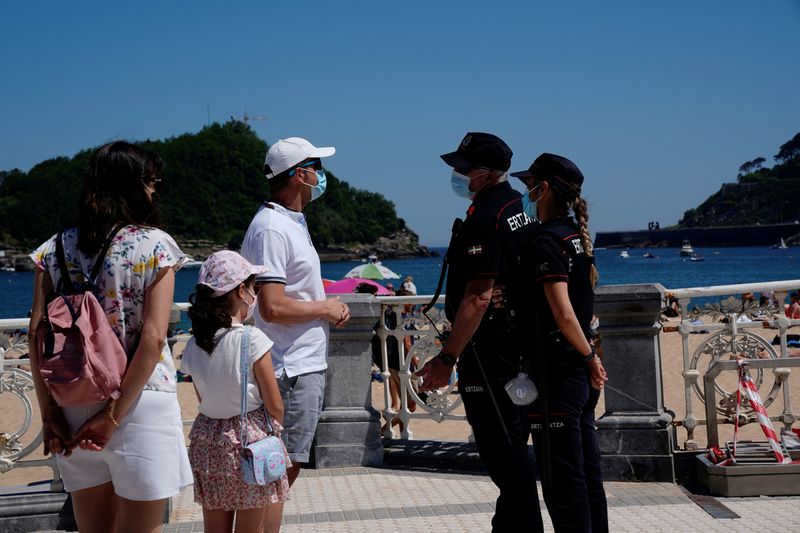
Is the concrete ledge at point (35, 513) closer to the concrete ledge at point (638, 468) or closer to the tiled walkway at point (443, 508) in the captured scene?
the tiled walkway at point (443, 508)

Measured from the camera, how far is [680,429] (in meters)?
10.4

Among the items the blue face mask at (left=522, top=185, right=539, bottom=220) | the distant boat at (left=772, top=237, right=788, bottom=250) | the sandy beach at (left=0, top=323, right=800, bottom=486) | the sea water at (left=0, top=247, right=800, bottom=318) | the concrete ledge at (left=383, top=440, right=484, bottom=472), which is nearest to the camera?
the blue face mask at (left=522, top=185, right=539, bottom=220)

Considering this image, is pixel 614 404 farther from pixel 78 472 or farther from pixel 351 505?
pixel 78 472

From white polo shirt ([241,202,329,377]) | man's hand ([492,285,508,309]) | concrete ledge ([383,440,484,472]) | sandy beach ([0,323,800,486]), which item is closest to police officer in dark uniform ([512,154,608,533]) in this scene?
man's hand ([492,285,508,309])

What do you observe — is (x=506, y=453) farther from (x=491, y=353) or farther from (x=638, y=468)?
(x=638, y=468)

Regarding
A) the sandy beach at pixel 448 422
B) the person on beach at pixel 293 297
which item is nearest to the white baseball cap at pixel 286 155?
the person on beach at pixel 293 297


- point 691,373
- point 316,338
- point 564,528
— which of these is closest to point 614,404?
point 691,373

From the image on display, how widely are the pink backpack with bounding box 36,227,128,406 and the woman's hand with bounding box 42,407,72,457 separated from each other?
0.06 meters

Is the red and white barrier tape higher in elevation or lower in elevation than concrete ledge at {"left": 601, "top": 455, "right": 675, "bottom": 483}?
higher

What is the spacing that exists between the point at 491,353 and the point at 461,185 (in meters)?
0.83

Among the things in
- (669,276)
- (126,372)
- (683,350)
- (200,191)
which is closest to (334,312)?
(126,372)

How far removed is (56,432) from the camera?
3027 millimetres

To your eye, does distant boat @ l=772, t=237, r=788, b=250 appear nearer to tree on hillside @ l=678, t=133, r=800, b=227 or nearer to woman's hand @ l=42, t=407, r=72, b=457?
tree on hillside @ l=678, t=133, r=800, b=227

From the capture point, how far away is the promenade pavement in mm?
5316
